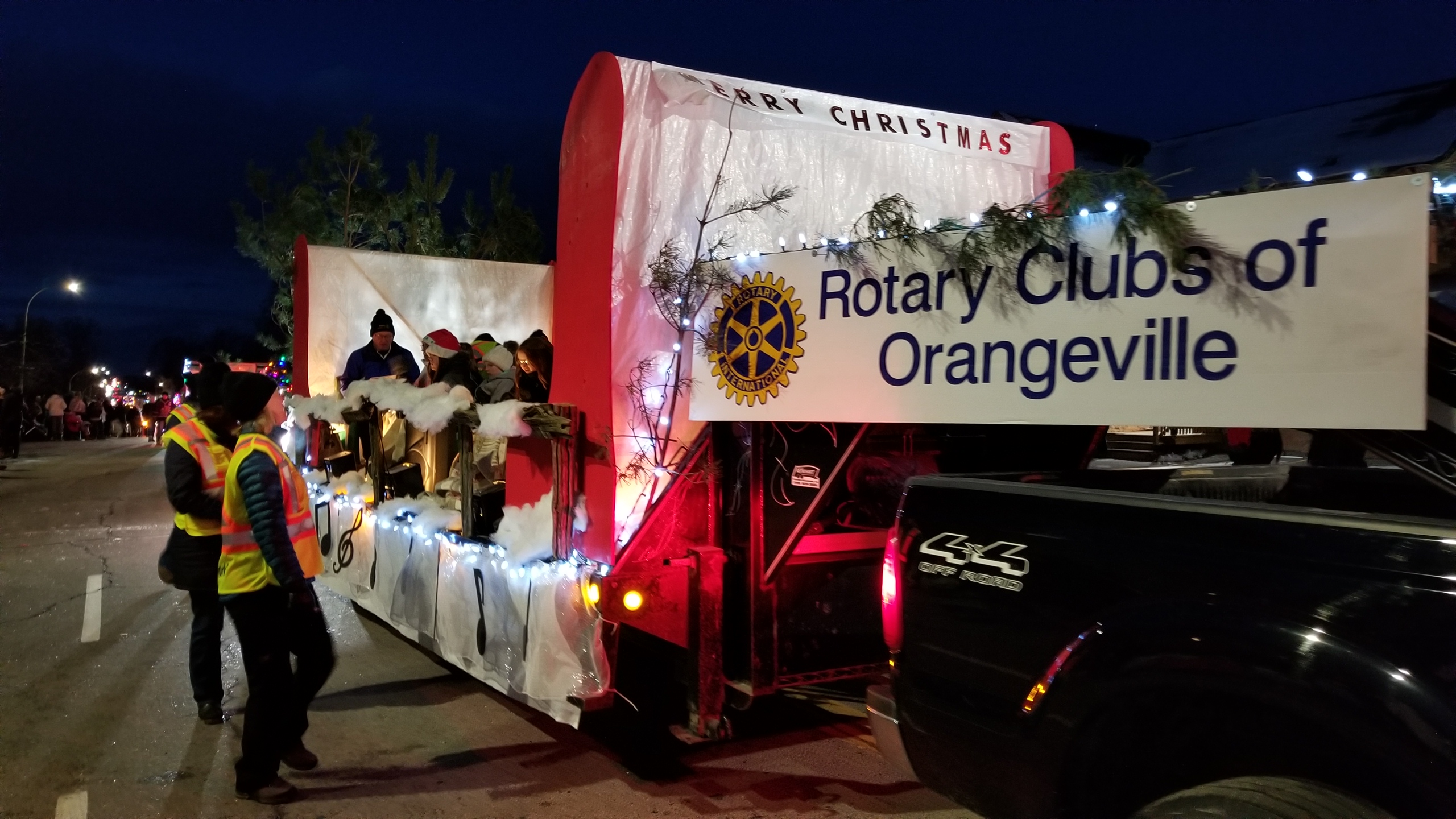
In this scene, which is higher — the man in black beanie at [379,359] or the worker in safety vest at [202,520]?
the man in black beanie at [379,359]

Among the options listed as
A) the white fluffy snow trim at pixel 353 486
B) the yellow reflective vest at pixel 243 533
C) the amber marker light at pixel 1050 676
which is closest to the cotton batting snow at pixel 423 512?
the white fluffy snow trim at pixel 353 486

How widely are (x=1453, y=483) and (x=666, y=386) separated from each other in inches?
116

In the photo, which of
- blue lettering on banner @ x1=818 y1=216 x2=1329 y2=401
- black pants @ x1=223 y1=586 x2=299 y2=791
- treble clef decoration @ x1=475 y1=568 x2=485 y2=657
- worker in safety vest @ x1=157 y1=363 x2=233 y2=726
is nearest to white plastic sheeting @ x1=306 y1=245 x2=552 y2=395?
worker in safety vest @ x1=157 y1=363 x2=233 y2=726

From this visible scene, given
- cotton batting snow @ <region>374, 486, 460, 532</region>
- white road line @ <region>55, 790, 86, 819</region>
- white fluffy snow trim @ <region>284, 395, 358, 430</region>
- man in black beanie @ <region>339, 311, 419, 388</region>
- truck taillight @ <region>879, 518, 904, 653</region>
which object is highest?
man in black beanie @ <region>339, 311, 419, 388</region>

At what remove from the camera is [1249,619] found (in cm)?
210

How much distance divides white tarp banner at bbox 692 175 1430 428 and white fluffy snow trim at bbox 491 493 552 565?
1.48 meters

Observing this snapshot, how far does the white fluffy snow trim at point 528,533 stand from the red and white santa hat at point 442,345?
255cm

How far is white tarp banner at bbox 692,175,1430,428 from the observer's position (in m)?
2.24

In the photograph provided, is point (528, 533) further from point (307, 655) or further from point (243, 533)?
point (243, 533)

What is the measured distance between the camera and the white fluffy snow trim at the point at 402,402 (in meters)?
5.39

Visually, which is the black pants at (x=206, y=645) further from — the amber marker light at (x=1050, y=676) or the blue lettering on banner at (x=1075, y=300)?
the amber marker light at (x=1050, y=676)

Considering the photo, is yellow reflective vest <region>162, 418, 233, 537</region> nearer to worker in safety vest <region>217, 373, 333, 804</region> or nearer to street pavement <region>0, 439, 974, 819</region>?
worker in safety vest <region>217, 373, 333, 804</region>

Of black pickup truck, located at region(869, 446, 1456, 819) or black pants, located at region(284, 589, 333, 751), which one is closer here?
black pickup truck, located at region(869, 446, 1456, 819)

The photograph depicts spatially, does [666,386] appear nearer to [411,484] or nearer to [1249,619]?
[1249,619]
